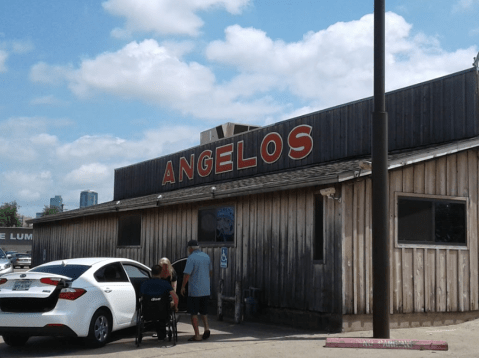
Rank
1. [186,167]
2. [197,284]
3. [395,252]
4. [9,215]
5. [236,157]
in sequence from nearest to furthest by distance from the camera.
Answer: [197,284]
[395,252]
[236,157]
[186,167]
[9,215]

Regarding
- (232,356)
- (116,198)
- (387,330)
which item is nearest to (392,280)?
(387,330)

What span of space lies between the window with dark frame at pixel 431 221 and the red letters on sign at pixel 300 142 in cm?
495

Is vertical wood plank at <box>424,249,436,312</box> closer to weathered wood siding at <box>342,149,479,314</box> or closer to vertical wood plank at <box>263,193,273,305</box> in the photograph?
weathered wood siding at <box>342,149,479,314</box>

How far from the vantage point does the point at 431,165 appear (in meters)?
13.0

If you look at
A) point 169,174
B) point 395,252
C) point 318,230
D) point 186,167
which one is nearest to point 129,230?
point 186,167

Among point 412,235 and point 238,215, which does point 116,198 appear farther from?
point 412,235

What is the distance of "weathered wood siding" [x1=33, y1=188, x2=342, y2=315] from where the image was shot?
40.0 feet

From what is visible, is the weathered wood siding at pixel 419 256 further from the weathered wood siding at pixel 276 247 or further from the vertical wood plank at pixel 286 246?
the vertical wood plank at pixel 286 246

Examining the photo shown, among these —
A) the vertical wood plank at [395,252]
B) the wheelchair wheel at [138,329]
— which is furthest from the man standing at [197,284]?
the vertical wood plank at [395,252]

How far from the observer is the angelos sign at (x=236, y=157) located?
693 inches

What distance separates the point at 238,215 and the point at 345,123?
3.85 meters

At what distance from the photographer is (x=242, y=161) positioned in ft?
64.8

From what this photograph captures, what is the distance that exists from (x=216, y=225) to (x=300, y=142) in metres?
3.57

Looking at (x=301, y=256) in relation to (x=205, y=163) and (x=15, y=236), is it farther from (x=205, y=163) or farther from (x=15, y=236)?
(x=15, y=236)
